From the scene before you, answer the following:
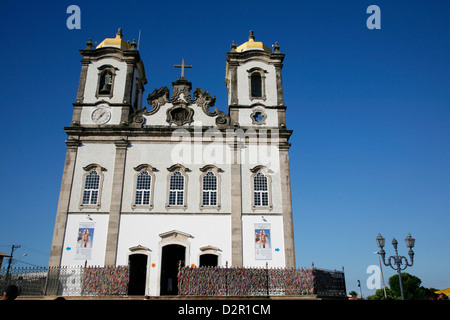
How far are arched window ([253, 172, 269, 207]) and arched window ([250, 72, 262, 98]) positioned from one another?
660cm

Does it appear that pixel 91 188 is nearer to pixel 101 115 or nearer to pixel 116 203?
pixel 116 203

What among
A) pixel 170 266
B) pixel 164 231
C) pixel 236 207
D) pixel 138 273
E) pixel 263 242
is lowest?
pixel 138 273

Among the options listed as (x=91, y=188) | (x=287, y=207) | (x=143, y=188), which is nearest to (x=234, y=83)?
(x=287, y=207)

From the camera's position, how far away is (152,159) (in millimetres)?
23578

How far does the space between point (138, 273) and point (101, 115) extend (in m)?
11.3

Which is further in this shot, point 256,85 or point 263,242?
point 256,85

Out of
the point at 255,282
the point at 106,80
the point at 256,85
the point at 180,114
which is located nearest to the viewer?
the point at 255,282

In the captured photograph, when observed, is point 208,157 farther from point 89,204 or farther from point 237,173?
point 89,204

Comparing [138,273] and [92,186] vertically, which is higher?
[92,186]

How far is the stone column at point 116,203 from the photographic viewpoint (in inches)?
828

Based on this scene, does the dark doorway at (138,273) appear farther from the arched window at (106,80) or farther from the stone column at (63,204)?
the arched window at (106,80)

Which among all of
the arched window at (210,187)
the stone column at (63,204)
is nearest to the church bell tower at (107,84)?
the stone column at (63,204)

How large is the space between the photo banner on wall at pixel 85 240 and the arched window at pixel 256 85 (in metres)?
14.6

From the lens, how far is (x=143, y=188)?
22875mm
